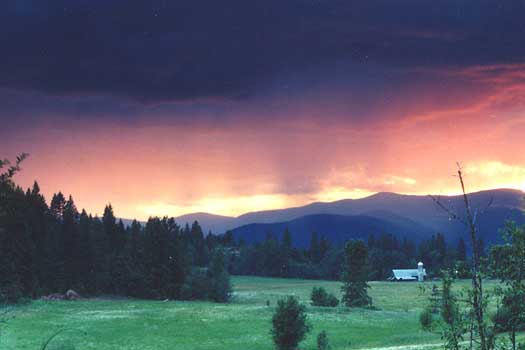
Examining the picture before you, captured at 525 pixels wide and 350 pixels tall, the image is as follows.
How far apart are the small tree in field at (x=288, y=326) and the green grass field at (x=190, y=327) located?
2715 millimetres

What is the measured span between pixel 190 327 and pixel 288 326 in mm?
19106

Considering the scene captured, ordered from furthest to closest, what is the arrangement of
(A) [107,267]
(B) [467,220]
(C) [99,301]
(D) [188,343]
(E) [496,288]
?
(A) [107,267], (C) [99,301], (D) [188,343], (E) [496,288], (B) [467,220]

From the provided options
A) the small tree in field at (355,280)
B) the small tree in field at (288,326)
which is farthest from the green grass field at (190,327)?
the small tree in field at (355,280)

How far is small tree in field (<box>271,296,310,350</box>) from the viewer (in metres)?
46.3

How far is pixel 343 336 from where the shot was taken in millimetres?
55250

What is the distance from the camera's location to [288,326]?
46312 millimetres

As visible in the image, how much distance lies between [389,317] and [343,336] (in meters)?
19.0

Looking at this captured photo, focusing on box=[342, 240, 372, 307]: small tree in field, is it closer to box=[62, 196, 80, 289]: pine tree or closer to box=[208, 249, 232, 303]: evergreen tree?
box=[208, 249, 232, 303]: evergreen tree

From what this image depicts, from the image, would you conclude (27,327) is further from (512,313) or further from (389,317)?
(512,313)

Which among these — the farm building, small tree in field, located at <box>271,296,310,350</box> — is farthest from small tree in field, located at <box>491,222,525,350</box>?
the farm building

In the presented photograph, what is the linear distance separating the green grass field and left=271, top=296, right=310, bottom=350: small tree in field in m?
2.71

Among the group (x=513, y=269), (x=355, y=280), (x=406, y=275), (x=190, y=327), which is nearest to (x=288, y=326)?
(x=190, y=327)

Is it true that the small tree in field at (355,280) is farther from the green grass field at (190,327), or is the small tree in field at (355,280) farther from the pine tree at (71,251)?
the pine tree at (71,251)

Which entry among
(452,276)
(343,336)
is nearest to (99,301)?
(343,336)
